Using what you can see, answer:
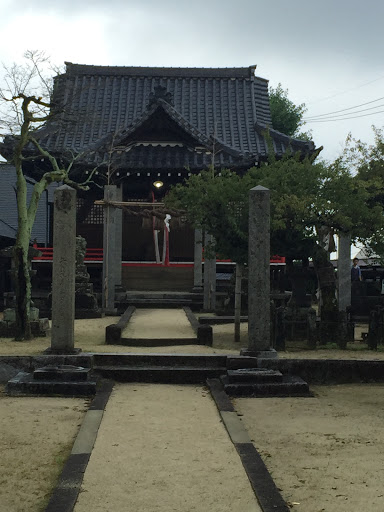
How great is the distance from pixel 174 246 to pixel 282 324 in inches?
506

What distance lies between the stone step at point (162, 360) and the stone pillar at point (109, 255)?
9.02 m

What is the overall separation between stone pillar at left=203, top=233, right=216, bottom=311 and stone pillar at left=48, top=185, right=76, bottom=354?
9.03 meters

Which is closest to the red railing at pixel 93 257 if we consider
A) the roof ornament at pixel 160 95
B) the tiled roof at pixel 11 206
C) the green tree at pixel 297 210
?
the tiled roof at pixel 11 206

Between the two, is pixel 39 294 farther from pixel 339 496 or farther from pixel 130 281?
pixel 339 496

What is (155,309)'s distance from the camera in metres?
22.1

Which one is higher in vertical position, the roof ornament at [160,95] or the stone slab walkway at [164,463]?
the roof ornament at [160,95]

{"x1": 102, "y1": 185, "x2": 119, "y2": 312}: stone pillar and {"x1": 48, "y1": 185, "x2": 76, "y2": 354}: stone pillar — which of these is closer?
{"x1": 48, "y1": 185, "x2": 76, "y2": 354}: stone pillar

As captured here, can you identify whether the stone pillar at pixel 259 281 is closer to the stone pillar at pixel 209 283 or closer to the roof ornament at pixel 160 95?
the stone pillar at pixel 209 283

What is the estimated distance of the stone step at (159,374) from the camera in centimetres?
1192

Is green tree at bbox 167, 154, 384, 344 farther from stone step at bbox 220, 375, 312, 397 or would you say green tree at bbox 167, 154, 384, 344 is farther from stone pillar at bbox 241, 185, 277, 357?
stone step at bbox 220, 375, 312, 397

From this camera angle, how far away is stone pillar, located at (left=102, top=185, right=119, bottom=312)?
842 inches

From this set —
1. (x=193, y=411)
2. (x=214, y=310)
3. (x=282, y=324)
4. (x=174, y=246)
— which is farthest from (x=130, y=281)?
(x=193, y=411)

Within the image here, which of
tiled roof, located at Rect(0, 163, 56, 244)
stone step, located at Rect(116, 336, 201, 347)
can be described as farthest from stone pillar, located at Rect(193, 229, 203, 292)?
tiled roof, located at Rect(0, 163, 56, 244)

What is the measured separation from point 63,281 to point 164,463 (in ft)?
18.6
